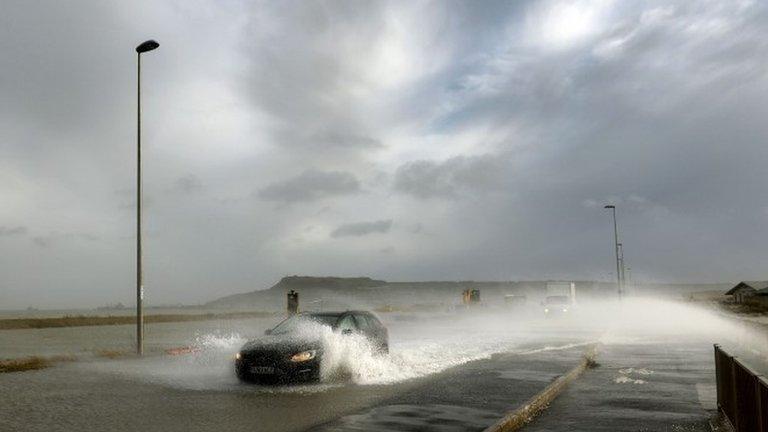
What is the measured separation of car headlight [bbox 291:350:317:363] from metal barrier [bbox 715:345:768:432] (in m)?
7.12

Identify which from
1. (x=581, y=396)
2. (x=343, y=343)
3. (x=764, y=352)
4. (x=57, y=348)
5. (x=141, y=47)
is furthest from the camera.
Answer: (x=57, y=348)

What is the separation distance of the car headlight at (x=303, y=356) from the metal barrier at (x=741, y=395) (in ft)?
23.4

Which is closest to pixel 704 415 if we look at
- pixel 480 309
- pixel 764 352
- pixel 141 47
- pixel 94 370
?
pixel 764 352

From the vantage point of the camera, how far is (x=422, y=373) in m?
14.6

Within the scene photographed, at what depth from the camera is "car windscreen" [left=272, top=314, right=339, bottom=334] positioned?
14.7 metres

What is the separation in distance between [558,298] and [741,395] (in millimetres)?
45806

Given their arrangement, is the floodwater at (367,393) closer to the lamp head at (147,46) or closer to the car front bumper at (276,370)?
the car front bumper at (276,370)

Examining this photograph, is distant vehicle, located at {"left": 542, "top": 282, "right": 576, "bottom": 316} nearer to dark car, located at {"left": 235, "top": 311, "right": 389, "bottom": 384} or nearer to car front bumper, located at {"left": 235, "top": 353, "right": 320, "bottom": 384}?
dark car, located at {"left": 235, "top": 311, "right": 389, "bottom": 384}

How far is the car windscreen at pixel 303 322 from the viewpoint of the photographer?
14.7 metres

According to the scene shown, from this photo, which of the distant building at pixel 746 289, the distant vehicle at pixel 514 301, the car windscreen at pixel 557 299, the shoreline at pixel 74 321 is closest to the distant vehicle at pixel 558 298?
the car windscreen at pixel 557 299

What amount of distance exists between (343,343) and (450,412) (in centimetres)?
500

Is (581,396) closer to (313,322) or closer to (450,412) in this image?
(450,412)

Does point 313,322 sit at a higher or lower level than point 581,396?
higher

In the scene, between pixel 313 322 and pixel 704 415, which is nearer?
pixel 704 415
